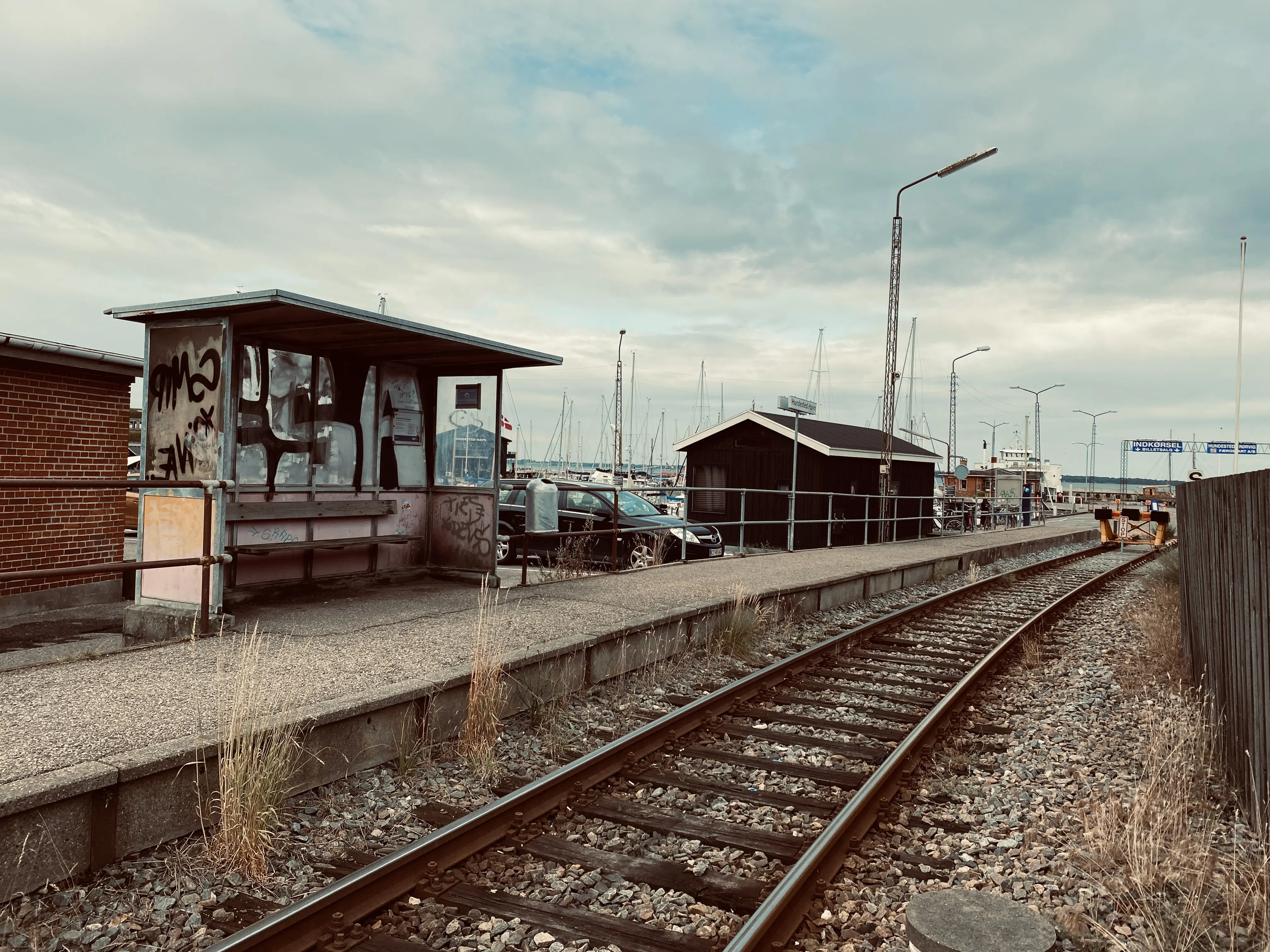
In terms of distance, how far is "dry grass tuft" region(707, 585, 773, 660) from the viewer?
907cm

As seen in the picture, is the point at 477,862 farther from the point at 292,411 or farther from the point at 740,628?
the point at 292,411

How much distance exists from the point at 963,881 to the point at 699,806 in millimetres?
1429

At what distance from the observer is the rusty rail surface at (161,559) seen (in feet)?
19.1

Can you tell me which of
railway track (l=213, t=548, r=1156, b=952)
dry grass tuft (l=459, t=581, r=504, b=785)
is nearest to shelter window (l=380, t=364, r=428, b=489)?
dry grass tuft (l=459, t=581, r=504, b=785)

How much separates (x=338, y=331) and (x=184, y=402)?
66.8 inches

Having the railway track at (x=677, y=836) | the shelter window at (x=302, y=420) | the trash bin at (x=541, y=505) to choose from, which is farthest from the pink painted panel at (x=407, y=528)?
the railway track at (x=677, y=836)

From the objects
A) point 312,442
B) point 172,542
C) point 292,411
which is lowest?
point 172,542

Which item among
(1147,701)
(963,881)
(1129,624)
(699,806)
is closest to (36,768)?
(699,806)

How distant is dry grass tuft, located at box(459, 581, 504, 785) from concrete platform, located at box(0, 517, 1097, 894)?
15 cm

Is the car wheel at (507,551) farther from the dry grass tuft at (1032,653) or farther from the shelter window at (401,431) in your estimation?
the dry grass tuft at (1032,653)

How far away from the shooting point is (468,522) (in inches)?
440

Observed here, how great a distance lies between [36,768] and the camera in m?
4.09

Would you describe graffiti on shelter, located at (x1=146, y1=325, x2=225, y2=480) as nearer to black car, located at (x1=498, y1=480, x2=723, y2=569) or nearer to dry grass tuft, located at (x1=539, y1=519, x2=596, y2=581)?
dry grass tuft, located at (x1=539, y1=519, x2=596, y2=581)

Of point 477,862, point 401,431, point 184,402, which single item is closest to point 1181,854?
point 477,862
